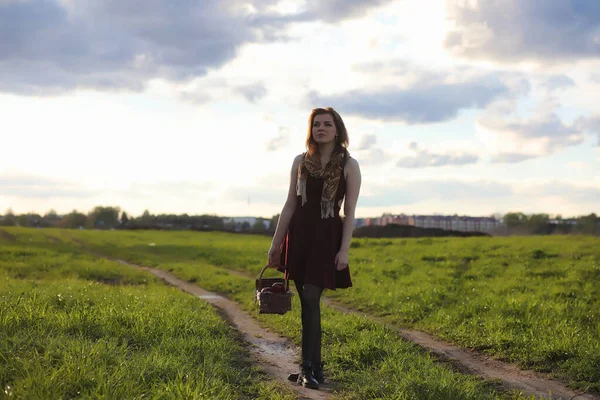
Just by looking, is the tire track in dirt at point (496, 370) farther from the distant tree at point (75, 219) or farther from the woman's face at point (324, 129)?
the distant tree at point (75, 219)

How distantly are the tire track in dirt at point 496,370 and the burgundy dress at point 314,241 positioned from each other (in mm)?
2425

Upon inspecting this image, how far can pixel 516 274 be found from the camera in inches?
673

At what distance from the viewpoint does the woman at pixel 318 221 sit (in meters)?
6.30

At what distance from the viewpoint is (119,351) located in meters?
6.15

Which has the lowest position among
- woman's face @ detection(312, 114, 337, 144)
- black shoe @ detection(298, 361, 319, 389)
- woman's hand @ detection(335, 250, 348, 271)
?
black shoe @ detection(298, 361, 319, 389)

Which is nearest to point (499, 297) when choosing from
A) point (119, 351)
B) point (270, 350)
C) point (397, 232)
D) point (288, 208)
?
point (270, 350)

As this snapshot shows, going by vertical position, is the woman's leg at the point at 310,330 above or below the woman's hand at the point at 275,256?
below

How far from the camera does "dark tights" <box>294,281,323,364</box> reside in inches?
248

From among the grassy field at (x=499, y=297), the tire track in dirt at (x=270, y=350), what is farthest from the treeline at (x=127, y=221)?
the tire track in dirt at (x=270, y=350)

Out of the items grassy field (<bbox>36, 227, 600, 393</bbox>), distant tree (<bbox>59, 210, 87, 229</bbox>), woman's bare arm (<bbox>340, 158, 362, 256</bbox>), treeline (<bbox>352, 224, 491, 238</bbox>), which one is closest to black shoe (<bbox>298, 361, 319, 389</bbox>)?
woman's bare arm (<bbox>340, 158, 362, 256</bbox>)

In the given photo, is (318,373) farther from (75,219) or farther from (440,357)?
(75,219)

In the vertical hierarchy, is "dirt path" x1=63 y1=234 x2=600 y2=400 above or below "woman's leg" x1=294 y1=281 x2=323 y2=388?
below

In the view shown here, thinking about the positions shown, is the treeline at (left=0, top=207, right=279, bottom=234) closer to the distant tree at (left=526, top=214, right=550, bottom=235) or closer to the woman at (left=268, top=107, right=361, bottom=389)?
the distant tree at (left=526, top=214, right=550, bottom=235)

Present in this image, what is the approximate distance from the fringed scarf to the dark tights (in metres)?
0.81
